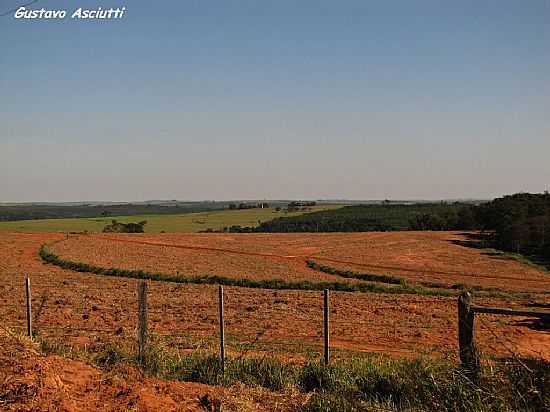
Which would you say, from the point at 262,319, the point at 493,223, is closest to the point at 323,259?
the point at 262,319

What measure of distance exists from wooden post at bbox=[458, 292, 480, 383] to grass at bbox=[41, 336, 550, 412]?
0.18m

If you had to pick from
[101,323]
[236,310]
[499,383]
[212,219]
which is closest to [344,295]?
[236,310]

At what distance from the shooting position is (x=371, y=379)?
289 inches

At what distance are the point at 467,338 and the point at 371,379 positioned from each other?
1481 millimetres

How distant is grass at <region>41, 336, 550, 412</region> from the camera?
5.75 metres

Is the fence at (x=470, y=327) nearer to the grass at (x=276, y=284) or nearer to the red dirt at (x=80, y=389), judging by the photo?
the red dirt at (x=80, y=389)

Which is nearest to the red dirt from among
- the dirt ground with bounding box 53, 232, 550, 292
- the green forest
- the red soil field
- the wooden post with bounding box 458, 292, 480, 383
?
the wooden post with bounding box 458, 292, 480, 383

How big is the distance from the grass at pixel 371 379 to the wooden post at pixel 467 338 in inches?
7.2

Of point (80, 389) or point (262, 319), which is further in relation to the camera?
point (262, 319)

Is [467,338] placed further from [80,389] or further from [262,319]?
[262,319]

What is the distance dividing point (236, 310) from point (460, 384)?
13438mm

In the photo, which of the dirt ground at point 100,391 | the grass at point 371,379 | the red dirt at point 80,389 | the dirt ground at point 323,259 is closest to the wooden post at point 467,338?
the grass at point 371,379

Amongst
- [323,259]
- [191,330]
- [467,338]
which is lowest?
[323,259]

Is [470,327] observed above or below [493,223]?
above
